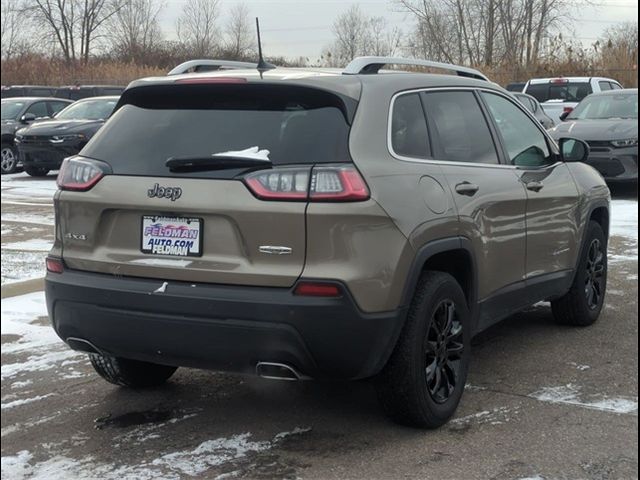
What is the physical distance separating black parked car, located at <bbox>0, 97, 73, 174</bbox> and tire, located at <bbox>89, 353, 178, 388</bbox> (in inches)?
588

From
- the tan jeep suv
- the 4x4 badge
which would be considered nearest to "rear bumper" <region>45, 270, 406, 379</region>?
the tan jeep suv

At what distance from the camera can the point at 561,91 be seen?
2184 centimetres

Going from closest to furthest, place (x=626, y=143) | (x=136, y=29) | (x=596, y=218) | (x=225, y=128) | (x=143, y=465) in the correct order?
(x=143, y=465) → (x=225, y=128) → (x=596, y=218) → (x=136, y=29) → (x=626, y=143)

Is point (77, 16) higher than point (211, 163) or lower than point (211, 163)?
higher

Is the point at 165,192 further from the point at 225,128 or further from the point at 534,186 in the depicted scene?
the point at 534,186

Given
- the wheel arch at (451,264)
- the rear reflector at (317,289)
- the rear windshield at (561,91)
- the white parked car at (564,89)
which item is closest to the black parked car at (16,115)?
the white parked car at (564,89)

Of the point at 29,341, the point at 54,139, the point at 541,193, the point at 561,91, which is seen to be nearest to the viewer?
the point at 541,193

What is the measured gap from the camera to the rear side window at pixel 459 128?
4402 mm

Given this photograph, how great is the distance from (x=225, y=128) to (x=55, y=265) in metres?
1.06

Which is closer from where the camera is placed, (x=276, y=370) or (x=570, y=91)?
(x=276, y=370)

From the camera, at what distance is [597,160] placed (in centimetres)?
1276

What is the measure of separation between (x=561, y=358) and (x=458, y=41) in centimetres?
710

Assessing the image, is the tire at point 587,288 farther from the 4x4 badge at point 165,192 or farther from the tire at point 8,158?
the tire at point 8,158

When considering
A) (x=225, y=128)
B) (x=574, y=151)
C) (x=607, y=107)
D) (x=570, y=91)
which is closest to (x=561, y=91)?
(x=570, y=91)
